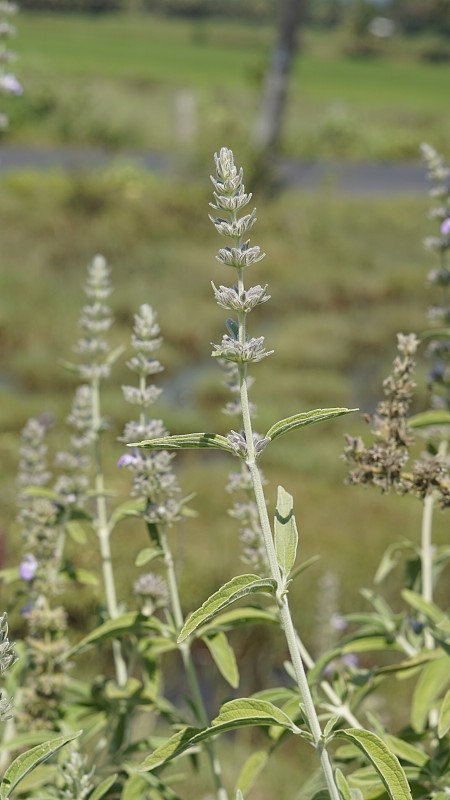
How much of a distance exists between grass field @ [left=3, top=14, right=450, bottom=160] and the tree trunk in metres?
0.38

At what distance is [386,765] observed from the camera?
88 centimetres

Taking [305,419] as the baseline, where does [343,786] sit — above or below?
below

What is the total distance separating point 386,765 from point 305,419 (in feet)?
1.08

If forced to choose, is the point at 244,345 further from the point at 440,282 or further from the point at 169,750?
the point at 440,282

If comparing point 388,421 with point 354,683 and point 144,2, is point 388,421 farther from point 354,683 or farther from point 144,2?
point 144,2

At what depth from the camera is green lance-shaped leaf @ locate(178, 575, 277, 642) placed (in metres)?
0.84

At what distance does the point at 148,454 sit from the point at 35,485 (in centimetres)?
51

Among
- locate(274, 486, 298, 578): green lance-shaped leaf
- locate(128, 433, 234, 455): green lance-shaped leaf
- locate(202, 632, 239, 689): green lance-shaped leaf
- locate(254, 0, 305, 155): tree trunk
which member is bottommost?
locate(202, 632, 239, 689): green lance-shaped leaf

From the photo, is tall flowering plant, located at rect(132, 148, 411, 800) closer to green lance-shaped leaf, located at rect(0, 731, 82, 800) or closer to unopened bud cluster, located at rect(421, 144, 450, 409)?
green lance-shaped leaf, located at rect(0, 731, 82, 800)

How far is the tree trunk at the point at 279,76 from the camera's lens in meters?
14.1

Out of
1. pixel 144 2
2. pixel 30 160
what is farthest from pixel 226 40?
pixel 30 160

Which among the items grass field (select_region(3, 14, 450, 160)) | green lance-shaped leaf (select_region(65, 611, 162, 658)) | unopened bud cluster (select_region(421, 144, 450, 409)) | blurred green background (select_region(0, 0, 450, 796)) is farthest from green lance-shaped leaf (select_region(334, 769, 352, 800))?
grass field (select_region(3, 14, 450, 160))

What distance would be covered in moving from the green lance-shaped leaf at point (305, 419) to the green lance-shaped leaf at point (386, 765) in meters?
0.30

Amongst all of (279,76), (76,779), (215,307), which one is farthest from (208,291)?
(76,779)
